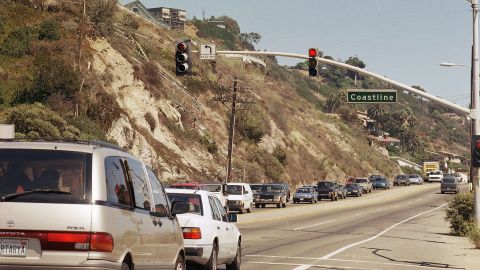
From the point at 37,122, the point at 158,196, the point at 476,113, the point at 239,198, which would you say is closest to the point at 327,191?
the point at 239,198

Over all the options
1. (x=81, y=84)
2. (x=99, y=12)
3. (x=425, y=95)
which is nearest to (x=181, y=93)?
(x=99, y=12)

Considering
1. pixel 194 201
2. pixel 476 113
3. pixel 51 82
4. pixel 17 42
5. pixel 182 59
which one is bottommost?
pixel 194 201

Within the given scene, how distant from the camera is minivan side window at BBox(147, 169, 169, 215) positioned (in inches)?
415

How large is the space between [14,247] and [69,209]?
643mm

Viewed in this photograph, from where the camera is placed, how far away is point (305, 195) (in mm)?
67562

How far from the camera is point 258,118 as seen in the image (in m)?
91.9

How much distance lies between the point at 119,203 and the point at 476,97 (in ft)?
71.3

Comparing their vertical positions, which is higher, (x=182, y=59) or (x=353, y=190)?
(x=182, y=59)

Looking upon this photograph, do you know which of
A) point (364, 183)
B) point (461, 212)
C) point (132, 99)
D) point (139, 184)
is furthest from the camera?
point (364, 183)

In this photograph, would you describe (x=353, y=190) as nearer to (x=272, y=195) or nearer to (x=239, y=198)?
(x=272, y=195)

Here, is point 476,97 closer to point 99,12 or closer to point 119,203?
point 119,203

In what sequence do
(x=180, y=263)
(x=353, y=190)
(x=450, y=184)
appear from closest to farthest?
(x=180, y=263)
(x=353, y=190)
(x=450, y=184)

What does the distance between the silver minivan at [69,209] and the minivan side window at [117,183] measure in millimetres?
13

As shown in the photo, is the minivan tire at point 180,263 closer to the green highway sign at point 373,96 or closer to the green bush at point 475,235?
the green bush at point 475,235
